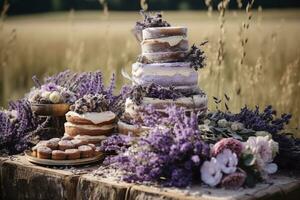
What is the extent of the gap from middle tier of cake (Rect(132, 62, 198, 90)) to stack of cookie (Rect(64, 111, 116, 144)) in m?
0.31

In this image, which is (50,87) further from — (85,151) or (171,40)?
(171,40)

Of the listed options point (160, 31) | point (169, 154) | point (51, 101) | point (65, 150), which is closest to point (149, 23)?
point (160, 31)

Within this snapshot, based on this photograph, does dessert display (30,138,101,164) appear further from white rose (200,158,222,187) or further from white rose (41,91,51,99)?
white rose (200,158,222,187)

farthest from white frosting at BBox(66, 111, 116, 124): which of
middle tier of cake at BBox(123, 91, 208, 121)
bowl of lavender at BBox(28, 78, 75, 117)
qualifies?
bowl of lavender at BBox(28, 78, 75, 117)

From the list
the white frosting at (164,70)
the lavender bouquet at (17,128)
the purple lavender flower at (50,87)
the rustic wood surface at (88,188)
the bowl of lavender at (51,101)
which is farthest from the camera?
the purple lavender flower at (50,87)

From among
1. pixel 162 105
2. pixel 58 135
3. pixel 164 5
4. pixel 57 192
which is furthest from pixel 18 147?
pixel 164 5

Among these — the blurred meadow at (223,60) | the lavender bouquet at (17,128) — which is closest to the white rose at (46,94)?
the lavender bouquet at (17,128)

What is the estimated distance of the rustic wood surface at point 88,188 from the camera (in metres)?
2.71

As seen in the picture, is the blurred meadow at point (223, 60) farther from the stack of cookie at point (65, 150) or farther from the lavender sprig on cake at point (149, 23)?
the stack of cookie at point (65, 150)

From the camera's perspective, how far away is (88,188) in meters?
3.00

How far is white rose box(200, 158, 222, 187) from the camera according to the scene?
9.15 feet

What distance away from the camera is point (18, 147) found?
3588mm

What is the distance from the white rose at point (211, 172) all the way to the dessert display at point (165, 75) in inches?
21.5

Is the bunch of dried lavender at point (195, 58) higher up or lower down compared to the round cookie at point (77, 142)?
higher up
